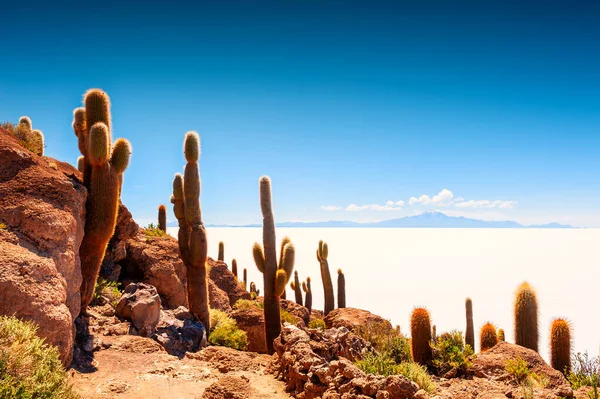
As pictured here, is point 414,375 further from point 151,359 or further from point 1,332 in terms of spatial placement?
point 1,332

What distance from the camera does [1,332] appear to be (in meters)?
4.85

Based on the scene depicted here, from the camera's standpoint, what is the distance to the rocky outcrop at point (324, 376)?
19.5 ft

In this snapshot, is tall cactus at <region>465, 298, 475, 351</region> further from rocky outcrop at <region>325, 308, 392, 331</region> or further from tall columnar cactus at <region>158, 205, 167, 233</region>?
tall columnar cactus at <region>158, 205, 167, 233</region>

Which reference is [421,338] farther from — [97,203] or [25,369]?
[25,369]

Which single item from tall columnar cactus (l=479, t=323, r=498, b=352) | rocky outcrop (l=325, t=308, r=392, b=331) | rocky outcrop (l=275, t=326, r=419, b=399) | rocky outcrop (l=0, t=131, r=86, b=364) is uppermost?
rocky outcrop (l=0, t=131, r=86, b=364)

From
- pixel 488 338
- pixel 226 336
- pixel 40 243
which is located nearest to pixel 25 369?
pixel 40 243

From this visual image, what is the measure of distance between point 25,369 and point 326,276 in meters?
21.9

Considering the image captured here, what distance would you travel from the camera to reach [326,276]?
85.1ft

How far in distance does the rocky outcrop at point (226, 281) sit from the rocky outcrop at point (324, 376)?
48.4ft

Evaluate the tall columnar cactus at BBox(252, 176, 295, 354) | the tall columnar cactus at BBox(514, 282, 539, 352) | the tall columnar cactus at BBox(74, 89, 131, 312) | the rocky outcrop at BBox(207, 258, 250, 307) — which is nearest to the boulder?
the tall columnar cactus at BBox(74, 89, 131, 312)

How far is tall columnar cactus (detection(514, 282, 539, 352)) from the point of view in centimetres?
1241

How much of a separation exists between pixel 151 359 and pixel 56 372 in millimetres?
4161

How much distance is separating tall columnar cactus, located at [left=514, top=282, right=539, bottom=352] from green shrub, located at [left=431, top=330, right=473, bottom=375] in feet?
9.36

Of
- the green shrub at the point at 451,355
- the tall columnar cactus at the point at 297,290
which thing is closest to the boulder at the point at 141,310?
the green shrub at the point at 451,355
